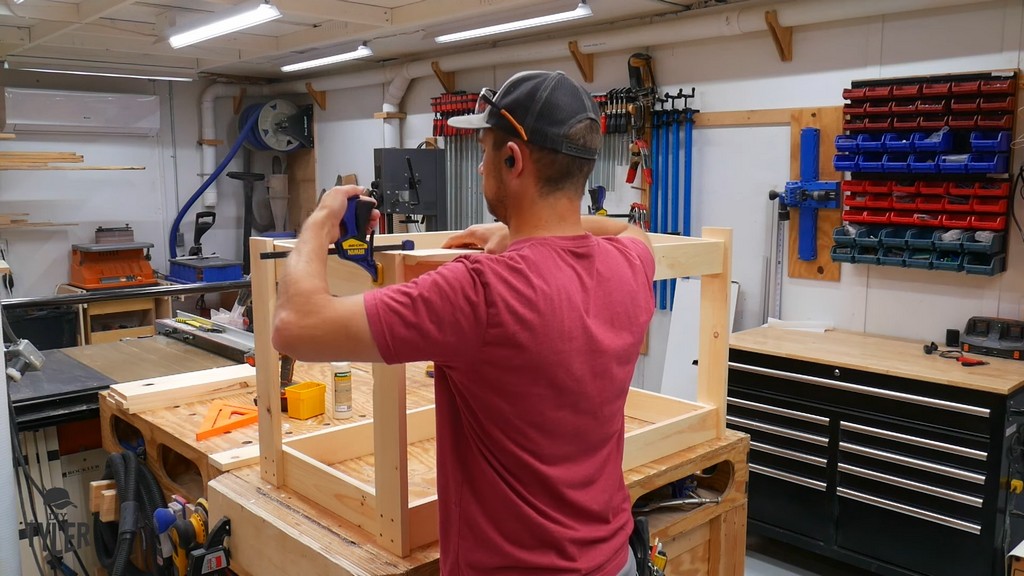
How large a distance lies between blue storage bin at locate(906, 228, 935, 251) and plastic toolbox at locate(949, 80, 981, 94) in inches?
22.4

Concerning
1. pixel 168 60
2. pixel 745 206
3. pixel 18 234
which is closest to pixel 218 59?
pixel 168 60

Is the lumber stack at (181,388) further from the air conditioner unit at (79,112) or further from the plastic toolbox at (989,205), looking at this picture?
the air conditioner unit at (79,112)

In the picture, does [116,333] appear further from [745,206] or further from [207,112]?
[745,206]

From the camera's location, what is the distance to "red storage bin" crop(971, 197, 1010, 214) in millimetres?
3092

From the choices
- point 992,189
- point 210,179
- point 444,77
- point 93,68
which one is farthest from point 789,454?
point 93,68

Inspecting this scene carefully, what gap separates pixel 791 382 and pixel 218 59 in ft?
15.6

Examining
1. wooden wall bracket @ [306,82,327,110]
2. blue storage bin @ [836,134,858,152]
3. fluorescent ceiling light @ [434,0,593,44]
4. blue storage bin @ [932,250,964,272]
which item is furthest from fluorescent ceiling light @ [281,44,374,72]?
blue storage bin @ [932,250,964,272]

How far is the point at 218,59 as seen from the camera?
595 cm

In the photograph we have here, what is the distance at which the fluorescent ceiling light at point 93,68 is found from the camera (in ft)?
19.1

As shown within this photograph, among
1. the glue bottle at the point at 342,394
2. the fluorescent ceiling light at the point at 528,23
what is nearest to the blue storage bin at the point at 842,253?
the fluorescent ceiling light at the point at 528,23

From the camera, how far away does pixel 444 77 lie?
555 centimetres

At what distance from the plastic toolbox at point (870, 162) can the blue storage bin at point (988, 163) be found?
0.33 meters

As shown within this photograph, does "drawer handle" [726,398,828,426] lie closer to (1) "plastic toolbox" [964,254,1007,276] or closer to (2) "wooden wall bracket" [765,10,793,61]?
(1) "plastic toolbox" [964,254,1007,276]

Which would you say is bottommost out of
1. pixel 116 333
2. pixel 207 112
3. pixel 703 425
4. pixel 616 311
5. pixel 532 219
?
pixel 116 333
